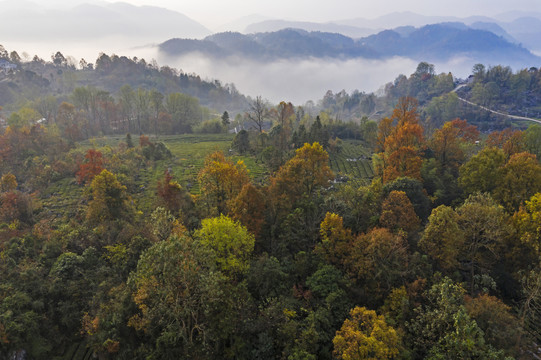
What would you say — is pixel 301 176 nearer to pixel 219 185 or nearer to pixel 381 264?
pixel 219 185

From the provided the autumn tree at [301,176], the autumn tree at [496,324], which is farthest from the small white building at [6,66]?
the autumn tree at [496,324]

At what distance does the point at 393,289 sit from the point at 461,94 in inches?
7626

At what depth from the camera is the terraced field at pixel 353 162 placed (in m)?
73.6

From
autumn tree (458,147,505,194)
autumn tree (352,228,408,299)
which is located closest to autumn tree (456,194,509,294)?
autumn tree (458,147,505,194)

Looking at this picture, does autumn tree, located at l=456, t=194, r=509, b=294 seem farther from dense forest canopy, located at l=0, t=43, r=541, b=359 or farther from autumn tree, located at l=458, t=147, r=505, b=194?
autumn tree, located at l=458, t=147, r=505, b=194

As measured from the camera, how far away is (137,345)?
28969 millimetres

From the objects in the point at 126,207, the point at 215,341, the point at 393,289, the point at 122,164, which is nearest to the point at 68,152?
the point at 122,164

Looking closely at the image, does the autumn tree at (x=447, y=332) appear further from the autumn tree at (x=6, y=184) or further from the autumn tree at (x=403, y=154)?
the autumn tree at (x=6, y=184)

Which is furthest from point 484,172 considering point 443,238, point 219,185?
point 219,185

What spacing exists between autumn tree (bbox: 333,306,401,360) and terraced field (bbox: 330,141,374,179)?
44.9 metres

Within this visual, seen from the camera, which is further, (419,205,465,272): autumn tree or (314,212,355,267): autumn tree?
(314,212,355,267): autumn tree

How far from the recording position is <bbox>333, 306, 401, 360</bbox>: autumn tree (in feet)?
75.3

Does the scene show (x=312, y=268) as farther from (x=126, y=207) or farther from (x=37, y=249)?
(x=37, y=249)

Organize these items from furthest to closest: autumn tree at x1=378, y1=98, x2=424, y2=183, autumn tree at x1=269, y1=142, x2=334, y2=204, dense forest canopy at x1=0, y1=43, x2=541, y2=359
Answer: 1. autumn tree at x1=378, y1=98, x2=424, y2=183
2. autumn tree at x1=269, y1=142, x2=334, y2=204
3. dense forest canopy at x1=0, y1=43, x2=541, y2=359
